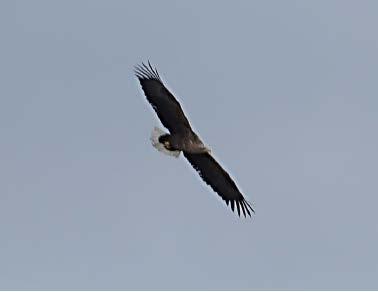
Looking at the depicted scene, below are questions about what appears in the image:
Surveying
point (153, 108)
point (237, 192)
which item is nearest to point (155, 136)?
point (153, 108)

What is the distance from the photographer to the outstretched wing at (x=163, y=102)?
33.3 m

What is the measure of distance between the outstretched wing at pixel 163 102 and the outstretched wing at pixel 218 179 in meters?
1.06

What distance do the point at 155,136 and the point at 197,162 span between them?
1.62 metres

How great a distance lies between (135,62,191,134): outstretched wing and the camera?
33312 mm

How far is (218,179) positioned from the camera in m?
34.9

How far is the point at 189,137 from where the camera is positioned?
33.5 meters

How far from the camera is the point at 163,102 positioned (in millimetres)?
33406

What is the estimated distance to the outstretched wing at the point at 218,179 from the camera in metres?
34.5

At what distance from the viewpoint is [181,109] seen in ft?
109

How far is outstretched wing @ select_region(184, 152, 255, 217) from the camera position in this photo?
34.5m

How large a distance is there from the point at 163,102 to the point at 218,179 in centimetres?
259

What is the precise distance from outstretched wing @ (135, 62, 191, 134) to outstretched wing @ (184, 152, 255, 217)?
41.6 inches

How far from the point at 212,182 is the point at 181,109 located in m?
2.46

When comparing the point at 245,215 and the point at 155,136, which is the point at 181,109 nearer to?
the point at 155,136
